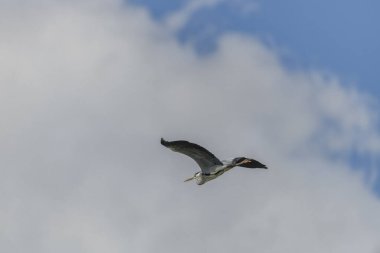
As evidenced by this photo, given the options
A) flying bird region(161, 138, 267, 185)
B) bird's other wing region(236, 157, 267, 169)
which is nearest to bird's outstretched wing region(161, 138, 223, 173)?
flying bird region(161, 138, 267, 185)

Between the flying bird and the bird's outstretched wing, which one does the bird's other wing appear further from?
the bird's outstretched wing

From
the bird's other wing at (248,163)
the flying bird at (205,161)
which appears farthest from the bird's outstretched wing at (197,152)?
the bird's other wing at (248,163)

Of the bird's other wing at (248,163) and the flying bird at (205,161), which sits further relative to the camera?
the flying bird at (205,161)

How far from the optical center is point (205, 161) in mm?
192250

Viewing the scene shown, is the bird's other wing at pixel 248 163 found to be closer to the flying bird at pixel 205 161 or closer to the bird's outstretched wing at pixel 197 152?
the flying bird at pixel 205 161

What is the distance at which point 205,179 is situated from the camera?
193 meters

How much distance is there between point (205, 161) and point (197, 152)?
5.37 feet

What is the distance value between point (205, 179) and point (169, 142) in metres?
6.02

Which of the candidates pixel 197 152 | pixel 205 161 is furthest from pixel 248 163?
pixel 197 152

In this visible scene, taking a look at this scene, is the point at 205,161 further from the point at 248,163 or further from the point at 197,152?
the point at 248,163

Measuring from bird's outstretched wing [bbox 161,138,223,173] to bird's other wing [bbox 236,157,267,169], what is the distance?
2524mm

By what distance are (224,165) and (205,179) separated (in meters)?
3.05

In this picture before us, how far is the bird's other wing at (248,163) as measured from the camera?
188750 mm

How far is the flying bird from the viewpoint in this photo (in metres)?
190
